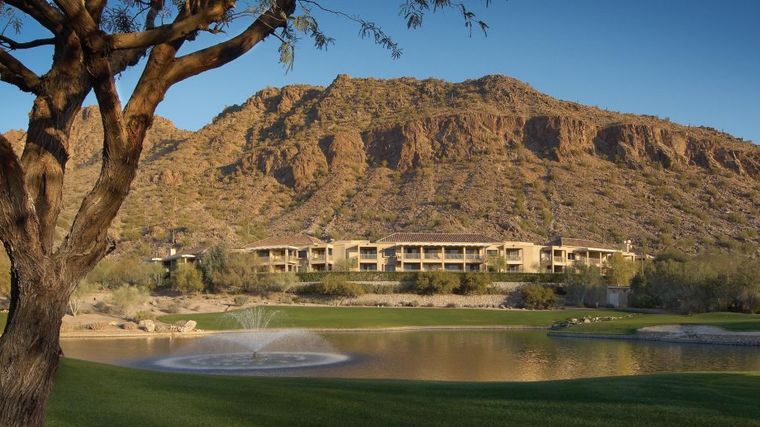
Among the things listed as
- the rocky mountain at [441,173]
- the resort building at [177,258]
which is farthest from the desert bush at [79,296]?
the rocky mountain at [441,173]

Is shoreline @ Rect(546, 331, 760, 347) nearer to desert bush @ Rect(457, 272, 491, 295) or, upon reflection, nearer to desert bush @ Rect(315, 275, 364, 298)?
desert bush @ Rect(457, 272, 491, 295)

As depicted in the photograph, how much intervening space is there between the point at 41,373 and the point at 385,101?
13954 centimetres

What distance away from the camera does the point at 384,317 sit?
161 feet

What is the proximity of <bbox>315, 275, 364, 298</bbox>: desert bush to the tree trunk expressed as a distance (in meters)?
58.1

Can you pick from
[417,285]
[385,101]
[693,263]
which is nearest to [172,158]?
[385,101]

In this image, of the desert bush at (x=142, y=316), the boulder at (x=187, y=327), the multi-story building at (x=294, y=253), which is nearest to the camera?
the boulder at (x=187, y=327)

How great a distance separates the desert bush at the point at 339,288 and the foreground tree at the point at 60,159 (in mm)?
57344

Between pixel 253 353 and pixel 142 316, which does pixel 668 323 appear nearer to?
pixel 253 353

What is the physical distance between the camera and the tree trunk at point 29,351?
5.04 meters

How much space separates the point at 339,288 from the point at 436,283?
896cm

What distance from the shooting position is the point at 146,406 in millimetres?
10891

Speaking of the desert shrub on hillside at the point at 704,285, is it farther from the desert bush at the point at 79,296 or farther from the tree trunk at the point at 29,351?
the tree trunk at the point at 29,351

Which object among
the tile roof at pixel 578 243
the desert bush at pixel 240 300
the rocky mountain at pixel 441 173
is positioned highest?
the rocky mountain at pixel 441 173

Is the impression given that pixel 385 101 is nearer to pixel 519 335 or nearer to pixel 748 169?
pixel 748 169
